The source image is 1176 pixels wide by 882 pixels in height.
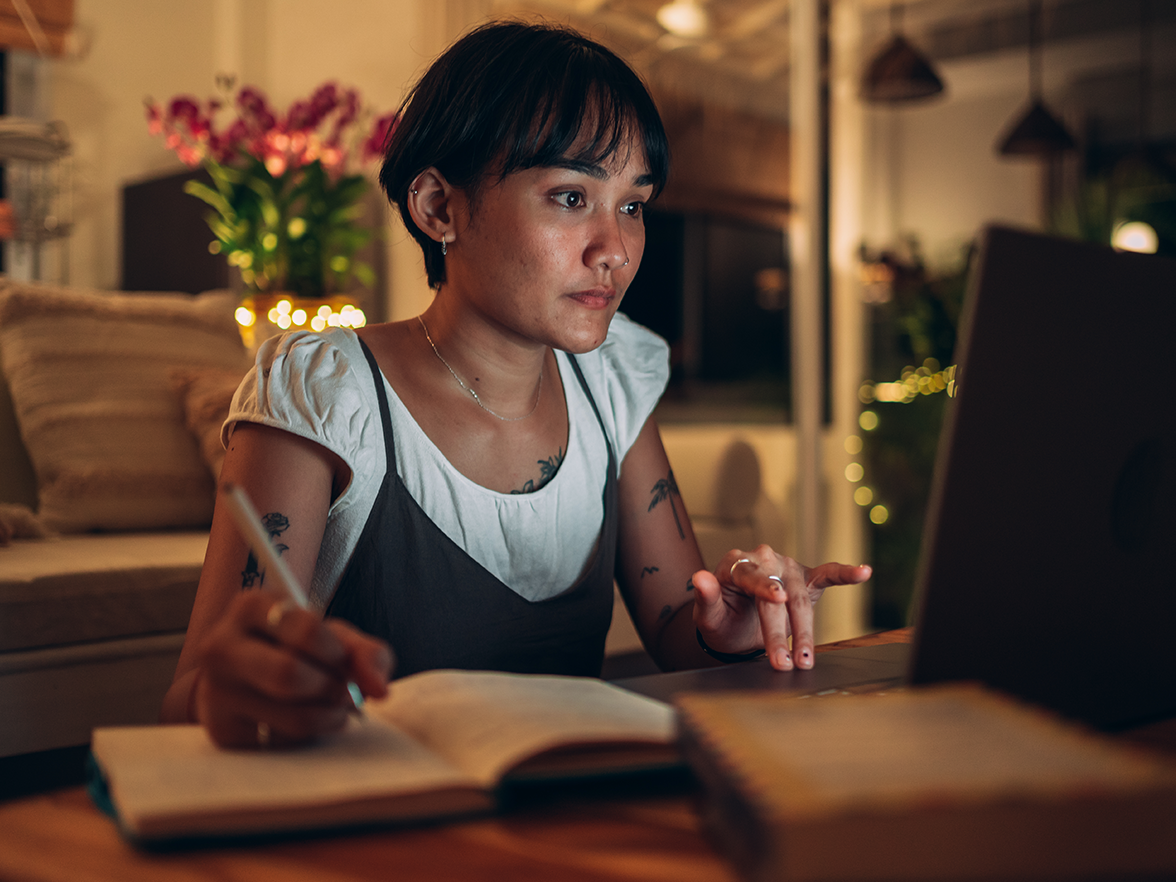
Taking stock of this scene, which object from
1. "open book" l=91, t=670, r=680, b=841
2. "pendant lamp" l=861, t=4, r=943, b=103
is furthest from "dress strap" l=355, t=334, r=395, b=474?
"pendant lamp" l=861, t=4, r=943, b=103

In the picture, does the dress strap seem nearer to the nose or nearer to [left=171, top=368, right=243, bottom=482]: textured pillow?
the nose

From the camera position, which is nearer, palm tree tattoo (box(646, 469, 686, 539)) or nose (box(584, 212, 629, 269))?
nose (box(584, 212, 629, 269))

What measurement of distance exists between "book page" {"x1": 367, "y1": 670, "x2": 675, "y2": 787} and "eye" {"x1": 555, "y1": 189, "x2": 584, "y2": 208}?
1.90ft

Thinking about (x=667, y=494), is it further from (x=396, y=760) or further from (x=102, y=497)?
(x=102, y=497)

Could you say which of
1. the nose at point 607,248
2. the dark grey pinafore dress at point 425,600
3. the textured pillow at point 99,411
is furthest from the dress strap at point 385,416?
the textured pillow at point 99,411

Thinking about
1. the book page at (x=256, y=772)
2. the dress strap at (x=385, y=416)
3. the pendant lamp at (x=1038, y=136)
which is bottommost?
the book page at (x=256, y=772)

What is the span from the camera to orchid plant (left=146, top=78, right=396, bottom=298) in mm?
2428

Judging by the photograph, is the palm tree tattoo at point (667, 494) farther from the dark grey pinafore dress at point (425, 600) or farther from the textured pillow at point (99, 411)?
the textured pillow at point (99, 411)

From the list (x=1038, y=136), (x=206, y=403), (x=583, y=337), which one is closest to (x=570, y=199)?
(x=583, y=337)

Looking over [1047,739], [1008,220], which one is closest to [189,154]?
[1047,739]

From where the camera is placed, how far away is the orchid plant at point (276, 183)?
243cm

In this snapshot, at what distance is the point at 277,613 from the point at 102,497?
1.77 meters

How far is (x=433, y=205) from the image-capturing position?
112 centimetres

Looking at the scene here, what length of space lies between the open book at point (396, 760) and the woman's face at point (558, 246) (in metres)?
0.55
